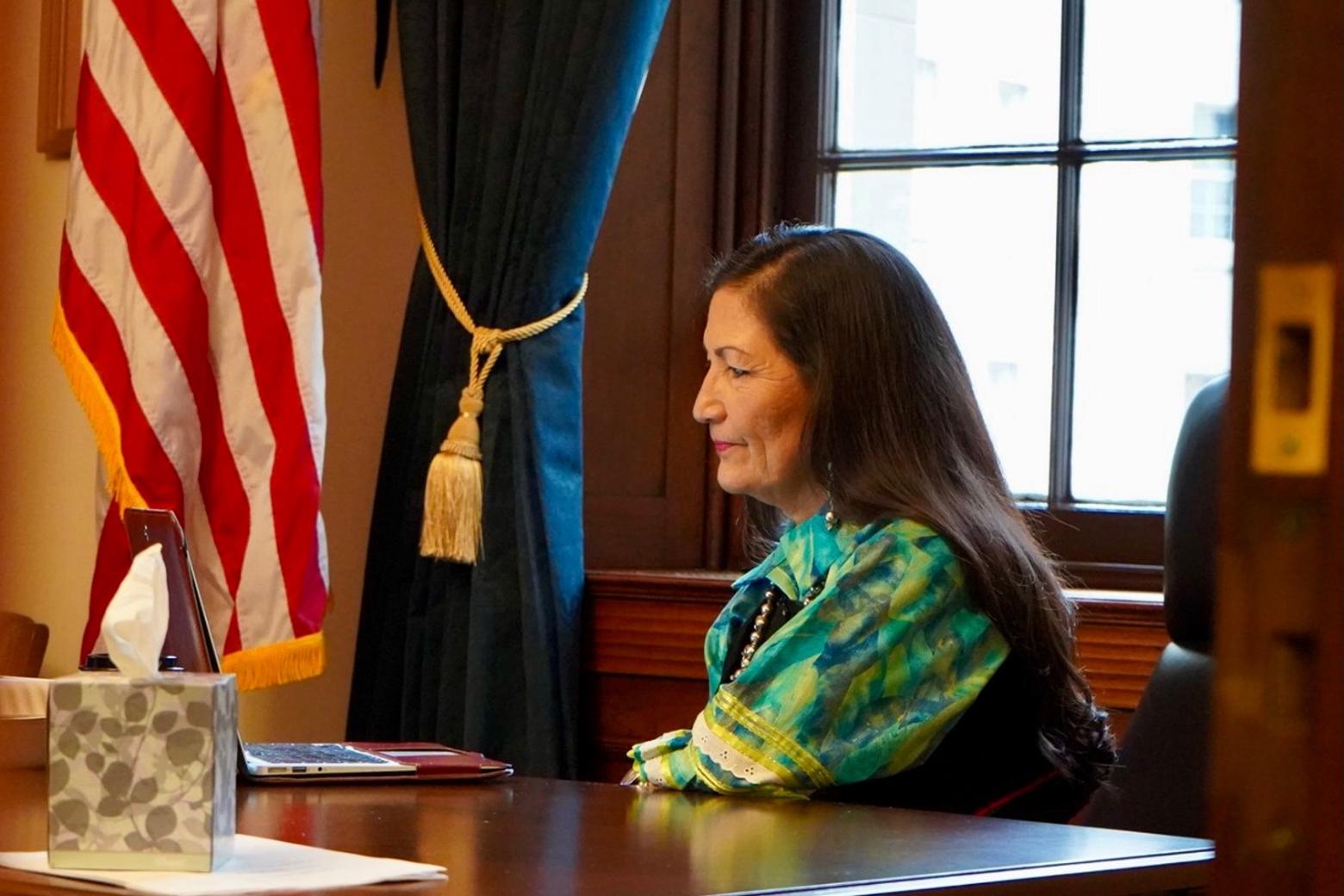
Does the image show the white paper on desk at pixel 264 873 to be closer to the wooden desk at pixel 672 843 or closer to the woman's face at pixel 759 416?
the wooden desk at pixel 672 843

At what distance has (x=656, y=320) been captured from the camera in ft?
9.73

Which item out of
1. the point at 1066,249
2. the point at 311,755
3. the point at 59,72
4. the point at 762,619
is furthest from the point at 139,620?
the point at 59,72

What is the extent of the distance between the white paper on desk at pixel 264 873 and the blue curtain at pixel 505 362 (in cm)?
145

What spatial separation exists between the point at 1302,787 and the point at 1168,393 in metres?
2.53

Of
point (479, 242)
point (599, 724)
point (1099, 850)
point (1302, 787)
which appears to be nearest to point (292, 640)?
point (599, 724)

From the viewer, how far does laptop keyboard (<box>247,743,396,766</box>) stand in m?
1.63

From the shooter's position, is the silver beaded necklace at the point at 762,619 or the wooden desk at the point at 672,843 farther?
the silver beaded necklace at the point at 762,619

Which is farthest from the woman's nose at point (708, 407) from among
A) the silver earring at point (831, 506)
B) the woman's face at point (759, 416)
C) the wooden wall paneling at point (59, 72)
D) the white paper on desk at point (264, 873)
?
the wooden wall paneling at point (59, 72)

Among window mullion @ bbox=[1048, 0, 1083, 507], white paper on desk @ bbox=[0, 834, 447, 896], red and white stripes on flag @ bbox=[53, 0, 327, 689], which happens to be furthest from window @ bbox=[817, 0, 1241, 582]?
white paper on desk @ bbox=[0, 834, 447, 896]

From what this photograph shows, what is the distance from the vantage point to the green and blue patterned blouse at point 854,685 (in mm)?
1616

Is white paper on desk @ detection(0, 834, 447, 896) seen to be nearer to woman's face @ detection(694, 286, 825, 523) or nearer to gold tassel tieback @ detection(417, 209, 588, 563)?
woman's face @ detection(694, 286, 825, 523)

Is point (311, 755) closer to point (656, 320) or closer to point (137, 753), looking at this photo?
point (137, 753)

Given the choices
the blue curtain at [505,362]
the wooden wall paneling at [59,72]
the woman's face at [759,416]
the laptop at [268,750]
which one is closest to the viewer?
the laptop at [268,750]

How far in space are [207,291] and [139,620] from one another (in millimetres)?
1869
